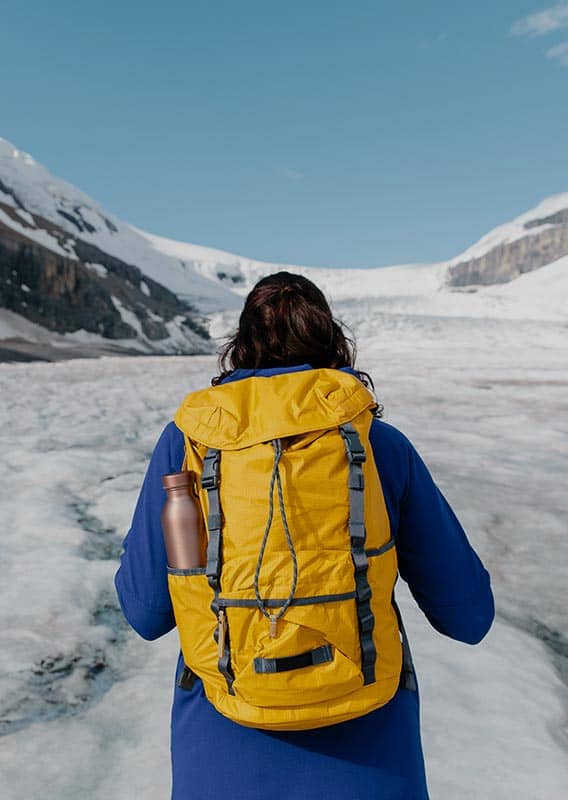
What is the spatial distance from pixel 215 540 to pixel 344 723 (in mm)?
435

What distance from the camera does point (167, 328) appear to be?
37000 mm

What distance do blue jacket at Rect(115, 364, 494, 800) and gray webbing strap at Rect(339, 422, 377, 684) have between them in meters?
0.15

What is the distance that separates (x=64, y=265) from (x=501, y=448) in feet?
99.2

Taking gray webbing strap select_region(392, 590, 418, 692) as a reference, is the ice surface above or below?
below

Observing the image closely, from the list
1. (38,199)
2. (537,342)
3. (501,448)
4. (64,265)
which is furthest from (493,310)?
(501,448)

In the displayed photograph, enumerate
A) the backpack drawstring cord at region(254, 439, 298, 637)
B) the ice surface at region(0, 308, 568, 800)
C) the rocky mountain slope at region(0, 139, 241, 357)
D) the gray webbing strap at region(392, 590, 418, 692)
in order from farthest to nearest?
1. the rocky mountain slope at region(0, 139, 241, 357)
2. the ice surface at region(0, 308, 568, 800)
3. the gray webbing strap at region(392, 590, 418, 692)
4. the backpack drawstring cord at region(254, 439, 298, 637)

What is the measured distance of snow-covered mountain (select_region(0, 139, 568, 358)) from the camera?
30.1 m

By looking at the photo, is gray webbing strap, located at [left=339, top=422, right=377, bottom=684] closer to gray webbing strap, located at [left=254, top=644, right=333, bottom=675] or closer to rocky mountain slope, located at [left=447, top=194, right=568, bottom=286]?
gray webbing strap, located at [left=254, top=644, right=333, bottom=675]

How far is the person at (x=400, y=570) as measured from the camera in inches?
44.7

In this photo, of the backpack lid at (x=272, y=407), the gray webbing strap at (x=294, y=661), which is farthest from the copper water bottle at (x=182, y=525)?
the gray webbing strap at (x=294, y=661)

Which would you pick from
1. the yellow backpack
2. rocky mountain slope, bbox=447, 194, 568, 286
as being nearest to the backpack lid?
the yellow backpack

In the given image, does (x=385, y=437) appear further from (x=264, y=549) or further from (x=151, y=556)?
(x=151, y=556)

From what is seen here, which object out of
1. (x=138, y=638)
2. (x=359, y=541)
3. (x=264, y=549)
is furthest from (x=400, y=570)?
(x=138, y=638)

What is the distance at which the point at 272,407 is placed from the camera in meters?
1.12
